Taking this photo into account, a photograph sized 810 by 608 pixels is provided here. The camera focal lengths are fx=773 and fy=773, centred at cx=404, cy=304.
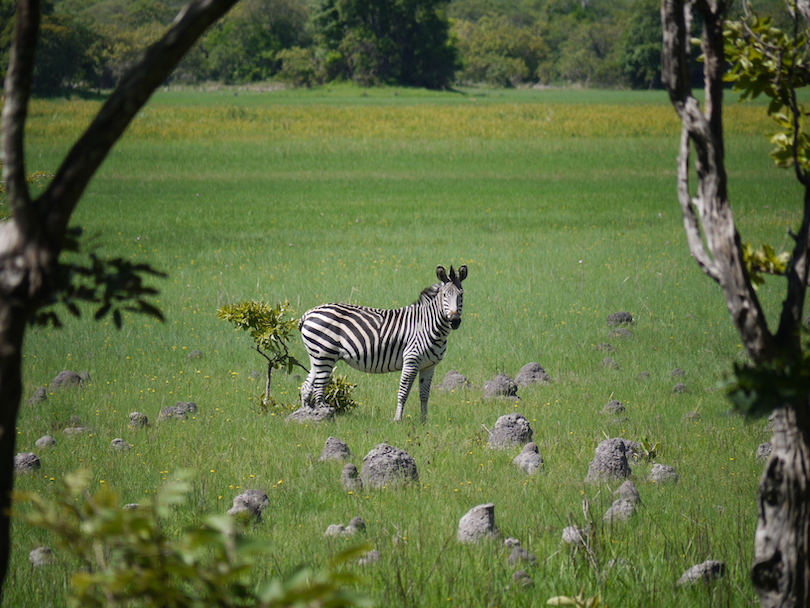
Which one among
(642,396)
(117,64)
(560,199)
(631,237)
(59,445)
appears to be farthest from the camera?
(117,64)

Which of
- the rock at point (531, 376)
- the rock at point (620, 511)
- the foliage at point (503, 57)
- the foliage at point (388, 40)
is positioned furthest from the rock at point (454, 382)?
the foliage at point (503, 57)

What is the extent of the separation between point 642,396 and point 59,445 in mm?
6364

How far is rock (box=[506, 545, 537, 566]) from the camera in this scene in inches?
190

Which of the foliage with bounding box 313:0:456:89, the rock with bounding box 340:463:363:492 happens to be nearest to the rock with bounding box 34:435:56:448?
the rock with bounding box 340:463:363:492

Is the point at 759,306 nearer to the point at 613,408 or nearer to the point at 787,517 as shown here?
the point at 787,517

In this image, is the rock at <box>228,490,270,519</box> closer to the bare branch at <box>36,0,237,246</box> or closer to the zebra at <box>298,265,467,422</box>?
the zebra at <box>298,265,467,422</box>

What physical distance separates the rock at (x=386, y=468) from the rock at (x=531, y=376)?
11.8 feet

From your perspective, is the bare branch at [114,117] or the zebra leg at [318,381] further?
the zebra leg at [318,381]

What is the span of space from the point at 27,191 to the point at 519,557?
366 centimetres

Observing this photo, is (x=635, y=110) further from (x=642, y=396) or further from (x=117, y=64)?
(x=117, y=64)

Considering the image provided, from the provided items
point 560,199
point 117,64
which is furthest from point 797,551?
point 117,64

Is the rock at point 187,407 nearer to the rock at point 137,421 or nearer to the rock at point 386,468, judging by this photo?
the rock at point 137,421

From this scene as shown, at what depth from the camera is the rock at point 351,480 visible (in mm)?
6328

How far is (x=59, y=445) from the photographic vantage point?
743 cm
